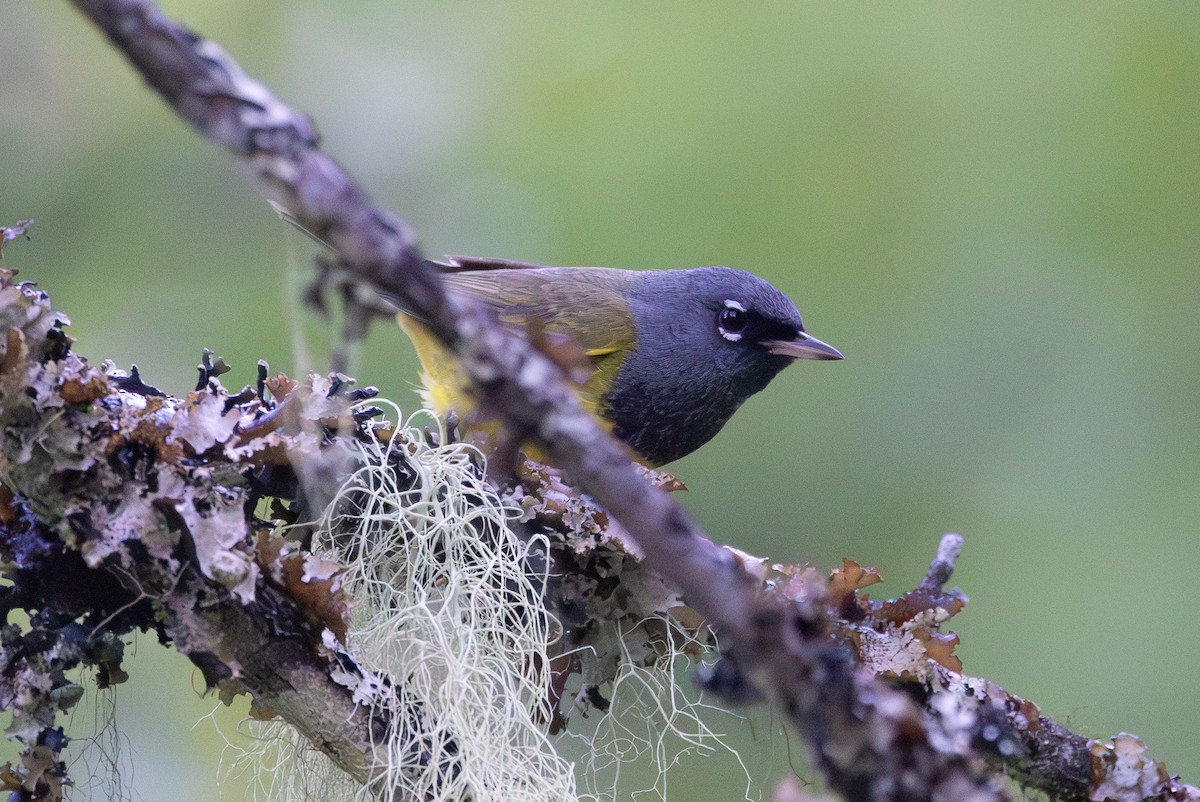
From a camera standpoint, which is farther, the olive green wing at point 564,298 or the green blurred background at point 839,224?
the green blurred background at point 839,224

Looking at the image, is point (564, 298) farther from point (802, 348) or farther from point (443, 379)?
point (802, 348)

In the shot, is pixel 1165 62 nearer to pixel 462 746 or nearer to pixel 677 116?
pixel 677 116

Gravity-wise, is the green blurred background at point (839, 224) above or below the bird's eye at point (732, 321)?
above

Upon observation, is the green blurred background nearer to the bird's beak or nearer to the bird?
the bird

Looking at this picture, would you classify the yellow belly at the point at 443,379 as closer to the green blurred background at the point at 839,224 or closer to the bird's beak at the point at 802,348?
the bird's beak at the point at 802,348

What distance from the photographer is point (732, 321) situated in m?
4.01

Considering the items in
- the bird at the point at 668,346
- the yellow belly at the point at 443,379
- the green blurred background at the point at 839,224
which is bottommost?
the yellow belly at the point at 443,379

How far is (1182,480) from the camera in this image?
5.46 meters

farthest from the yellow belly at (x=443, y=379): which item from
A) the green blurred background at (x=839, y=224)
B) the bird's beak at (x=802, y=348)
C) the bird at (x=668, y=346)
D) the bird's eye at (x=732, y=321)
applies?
the green blurred background at (x=839, y=224)

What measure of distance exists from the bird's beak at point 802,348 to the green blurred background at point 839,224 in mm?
1554

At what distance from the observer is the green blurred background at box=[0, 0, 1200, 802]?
5203 mm

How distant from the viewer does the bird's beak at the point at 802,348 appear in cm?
383

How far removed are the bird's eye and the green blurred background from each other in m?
1.58

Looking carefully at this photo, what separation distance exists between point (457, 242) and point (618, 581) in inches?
135
